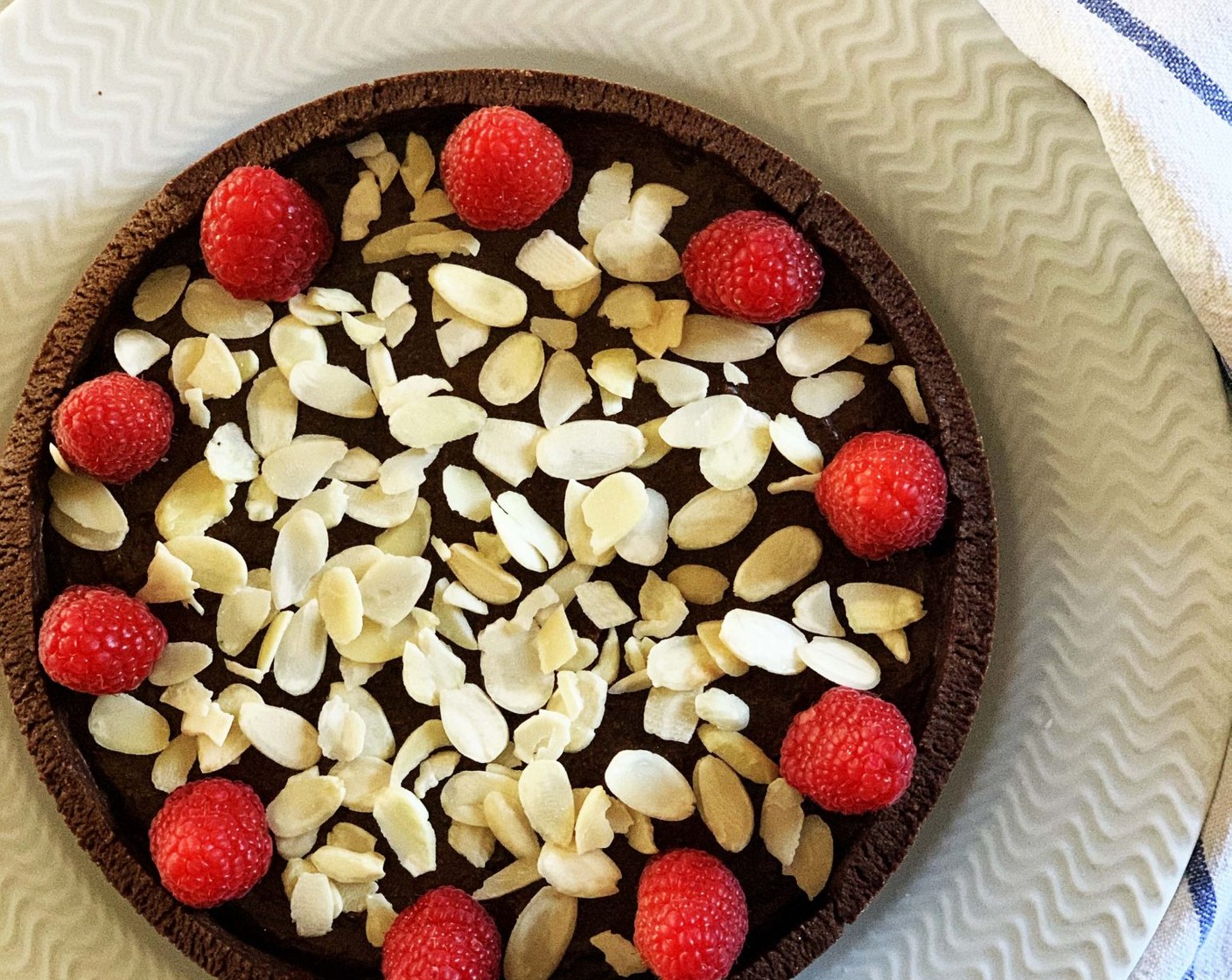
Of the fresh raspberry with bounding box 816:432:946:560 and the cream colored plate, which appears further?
the cream colored plate

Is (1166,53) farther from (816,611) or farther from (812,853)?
(812,853)

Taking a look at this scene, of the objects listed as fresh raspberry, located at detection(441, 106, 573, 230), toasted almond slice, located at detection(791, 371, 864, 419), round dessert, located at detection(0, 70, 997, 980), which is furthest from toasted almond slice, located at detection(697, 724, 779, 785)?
fresh raspberry, located at detection(441, 106, 573, 230)

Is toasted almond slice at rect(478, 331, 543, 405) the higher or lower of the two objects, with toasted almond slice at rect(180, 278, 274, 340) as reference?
higher

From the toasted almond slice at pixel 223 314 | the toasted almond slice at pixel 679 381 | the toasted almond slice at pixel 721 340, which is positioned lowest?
the toasted almond slice at pixel 223 314

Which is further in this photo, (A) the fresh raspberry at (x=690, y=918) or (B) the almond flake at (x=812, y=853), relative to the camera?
(B) the almond flake at (x=812, y=853)

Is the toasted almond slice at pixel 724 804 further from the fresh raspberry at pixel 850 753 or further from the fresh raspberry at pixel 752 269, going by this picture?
the fresh raspberry at pixel 752 269

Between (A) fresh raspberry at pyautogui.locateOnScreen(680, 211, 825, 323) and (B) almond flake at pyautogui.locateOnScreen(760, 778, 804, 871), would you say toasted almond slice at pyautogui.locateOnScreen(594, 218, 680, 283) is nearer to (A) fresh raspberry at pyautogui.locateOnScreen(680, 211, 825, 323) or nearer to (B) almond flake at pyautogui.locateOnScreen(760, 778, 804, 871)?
(A) fresh raspberry at pyautogui.locateOnScreen(680, 211, 825, 323)

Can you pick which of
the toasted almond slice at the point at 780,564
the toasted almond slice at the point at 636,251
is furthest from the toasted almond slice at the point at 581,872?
the toasted almond slice at the point at 636,251
